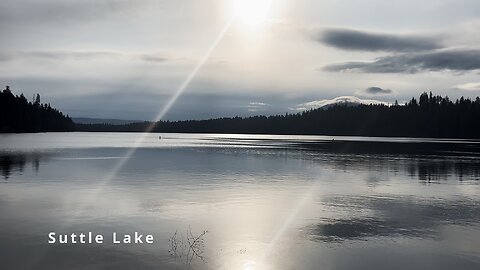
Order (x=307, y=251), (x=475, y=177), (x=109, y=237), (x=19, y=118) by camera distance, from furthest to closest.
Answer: (x=19, y=118), (x=475, y=177), (x=109, y=237), (x=307, y=251)

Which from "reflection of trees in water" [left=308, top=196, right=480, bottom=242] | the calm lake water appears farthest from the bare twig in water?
"reflection of trees in water" [left=308, top=196, right=480, bottom=242]

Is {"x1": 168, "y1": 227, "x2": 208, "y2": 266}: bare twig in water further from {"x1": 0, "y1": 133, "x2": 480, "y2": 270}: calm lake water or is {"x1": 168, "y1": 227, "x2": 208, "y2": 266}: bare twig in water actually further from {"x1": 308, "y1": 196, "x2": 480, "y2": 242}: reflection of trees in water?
{"x1": 308, "y1": 196, "x2": 480, "y2": 242}: reflection of trees in water

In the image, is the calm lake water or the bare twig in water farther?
the bare twig in water

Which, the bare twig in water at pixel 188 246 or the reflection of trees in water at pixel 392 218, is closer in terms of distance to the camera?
the bare twig in water at pixel 188 246

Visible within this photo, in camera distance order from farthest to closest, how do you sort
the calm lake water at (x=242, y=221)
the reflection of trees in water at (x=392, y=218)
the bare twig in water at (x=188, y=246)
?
the reflection of trees in water at (x=392, y=218) < the bare twig in water at (x=188, y=246) < the calm lake water at (x=242, y=221)

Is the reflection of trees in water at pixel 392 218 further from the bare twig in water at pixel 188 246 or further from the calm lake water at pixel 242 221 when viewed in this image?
the bare twig in water at pixel 188 246

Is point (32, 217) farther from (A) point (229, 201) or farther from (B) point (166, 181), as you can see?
A: (B) point (166, 181)

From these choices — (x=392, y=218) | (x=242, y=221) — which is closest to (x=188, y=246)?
(x=242, y=221)

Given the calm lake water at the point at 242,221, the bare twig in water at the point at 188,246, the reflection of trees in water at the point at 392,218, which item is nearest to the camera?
the calm lake water at the point at 242,221

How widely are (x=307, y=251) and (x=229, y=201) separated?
417 inches

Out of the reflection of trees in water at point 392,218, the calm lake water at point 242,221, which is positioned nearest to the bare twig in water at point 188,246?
the calm lake water at point 242,221

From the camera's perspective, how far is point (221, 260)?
48.6 feet

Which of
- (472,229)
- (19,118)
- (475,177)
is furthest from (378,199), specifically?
(19,118)

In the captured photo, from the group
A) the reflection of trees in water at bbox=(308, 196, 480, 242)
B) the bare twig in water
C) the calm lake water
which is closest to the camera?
the calm lake water
